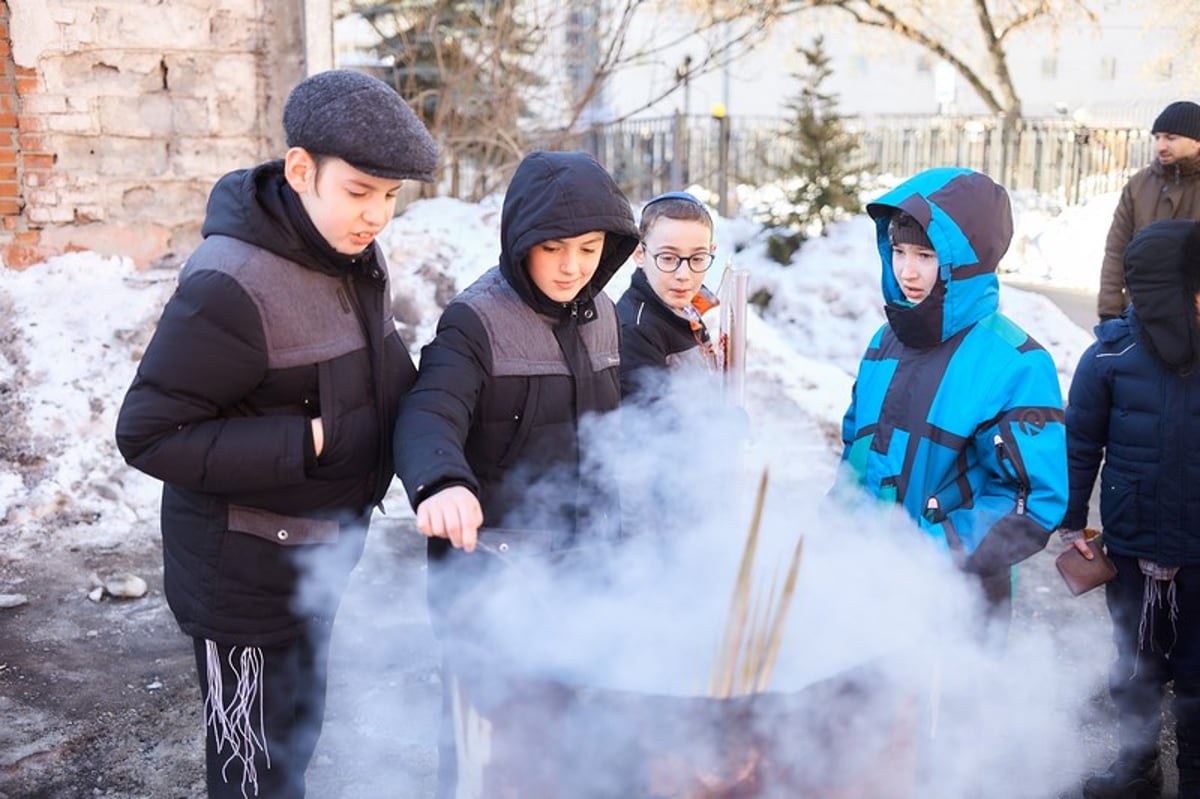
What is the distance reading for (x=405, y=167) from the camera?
203 cm

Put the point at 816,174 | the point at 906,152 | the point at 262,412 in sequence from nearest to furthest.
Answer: the point at 262,412 → the point at 816,174 → the point at 906,152

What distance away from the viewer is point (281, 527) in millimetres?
2150

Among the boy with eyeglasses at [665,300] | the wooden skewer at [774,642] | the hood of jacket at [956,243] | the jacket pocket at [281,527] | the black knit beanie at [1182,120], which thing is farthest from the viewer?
the black knit beanie at [1182,120]

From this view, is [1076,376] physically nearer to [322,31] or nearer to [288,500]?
[288,500]

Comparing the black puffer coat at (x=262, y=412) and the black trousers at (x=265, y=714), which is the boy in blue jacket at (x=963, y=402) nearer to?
the black puffer coat at (x=262, y=412)

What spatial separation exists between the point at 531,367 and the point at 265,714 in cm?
88

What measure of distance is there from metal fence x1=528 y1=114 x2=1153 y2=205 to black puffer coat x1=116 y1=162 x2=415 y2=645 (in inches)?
335

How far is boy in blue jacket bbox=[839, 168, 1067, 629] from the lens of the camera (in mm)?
2332

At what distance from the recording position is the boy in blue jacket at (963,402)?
2.33 meters

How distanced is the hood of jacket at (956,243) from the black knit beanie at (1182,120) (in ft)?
13.1

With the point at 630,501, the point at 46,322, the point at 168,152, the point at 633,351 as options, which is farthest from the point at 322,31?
the point at 630,501

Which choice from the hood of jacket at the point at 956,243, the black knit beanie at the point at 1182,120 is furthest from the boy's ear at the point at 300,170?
the black knit beanie at the point at 1182,120

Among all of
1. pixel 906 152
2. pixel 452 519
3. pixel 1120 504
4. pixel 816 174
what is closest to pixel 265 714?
pixel 452 519

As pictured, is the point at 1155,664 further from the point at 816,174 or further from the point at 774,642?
the point at 816,174
